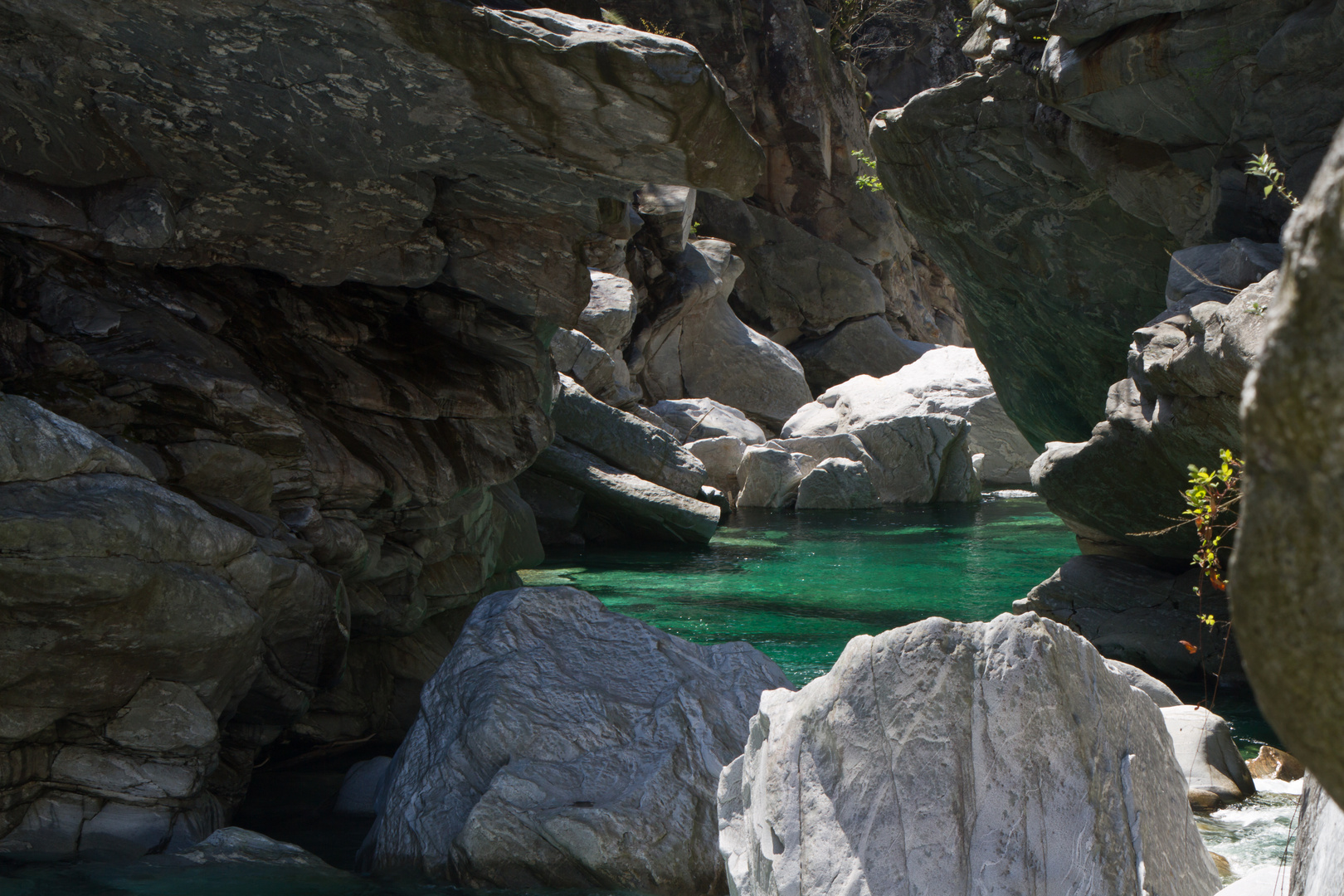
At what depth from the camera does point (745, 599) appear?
11852mm

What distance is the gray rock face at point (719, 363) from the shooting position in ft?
81.5

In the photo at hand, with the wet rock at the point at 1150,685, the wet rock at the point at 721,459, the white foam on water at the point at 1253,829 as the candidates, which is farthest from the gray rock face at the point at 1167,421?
the wet rock at the point at 721,459

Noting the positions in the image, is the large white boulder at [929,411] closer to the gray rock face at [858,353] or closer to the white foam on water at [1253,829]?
the gray rock face at [858,353]

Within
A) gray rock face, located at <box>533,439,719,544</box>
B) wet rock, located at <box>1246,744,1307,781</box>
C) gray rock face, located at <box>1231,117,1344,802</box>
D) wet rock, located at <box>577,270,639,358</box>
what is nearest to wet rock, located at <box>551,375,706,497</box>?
gray rock face, located at <box>533,439,719,544</box>

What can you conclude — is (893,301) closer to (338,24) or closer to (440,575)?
(440,575)

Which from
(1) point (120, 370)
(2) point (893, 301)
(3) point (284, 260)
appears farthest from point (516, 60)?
(2) point (893, 301)

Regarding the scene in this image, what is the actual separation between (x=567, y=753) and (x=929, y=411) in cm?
1807

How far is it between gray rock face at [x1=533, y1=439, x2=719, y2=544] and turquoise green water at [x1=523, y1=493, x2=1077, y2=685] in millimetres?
391

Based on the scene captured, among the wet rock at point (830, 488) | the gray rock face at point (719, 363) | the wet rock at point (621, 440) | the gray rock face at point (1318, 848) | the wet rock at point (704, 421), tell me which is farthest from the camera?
the gray rock face at point (719, 363)

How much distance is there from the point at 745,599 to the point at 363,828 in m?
6.85

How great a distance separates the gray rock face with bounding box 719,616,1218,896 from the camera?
276cm

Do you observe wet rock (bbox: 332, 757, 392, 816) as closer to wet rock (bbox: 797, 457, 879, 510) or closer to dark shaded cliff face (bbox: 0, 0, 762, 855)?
dark shaded cliff face (bbox: 0, 0, 762, 855)

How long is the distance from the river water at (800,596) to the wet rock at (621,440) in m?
1.15

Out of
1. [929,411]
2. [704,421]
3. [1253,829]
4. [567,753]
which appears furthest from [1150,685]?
[929,411]
